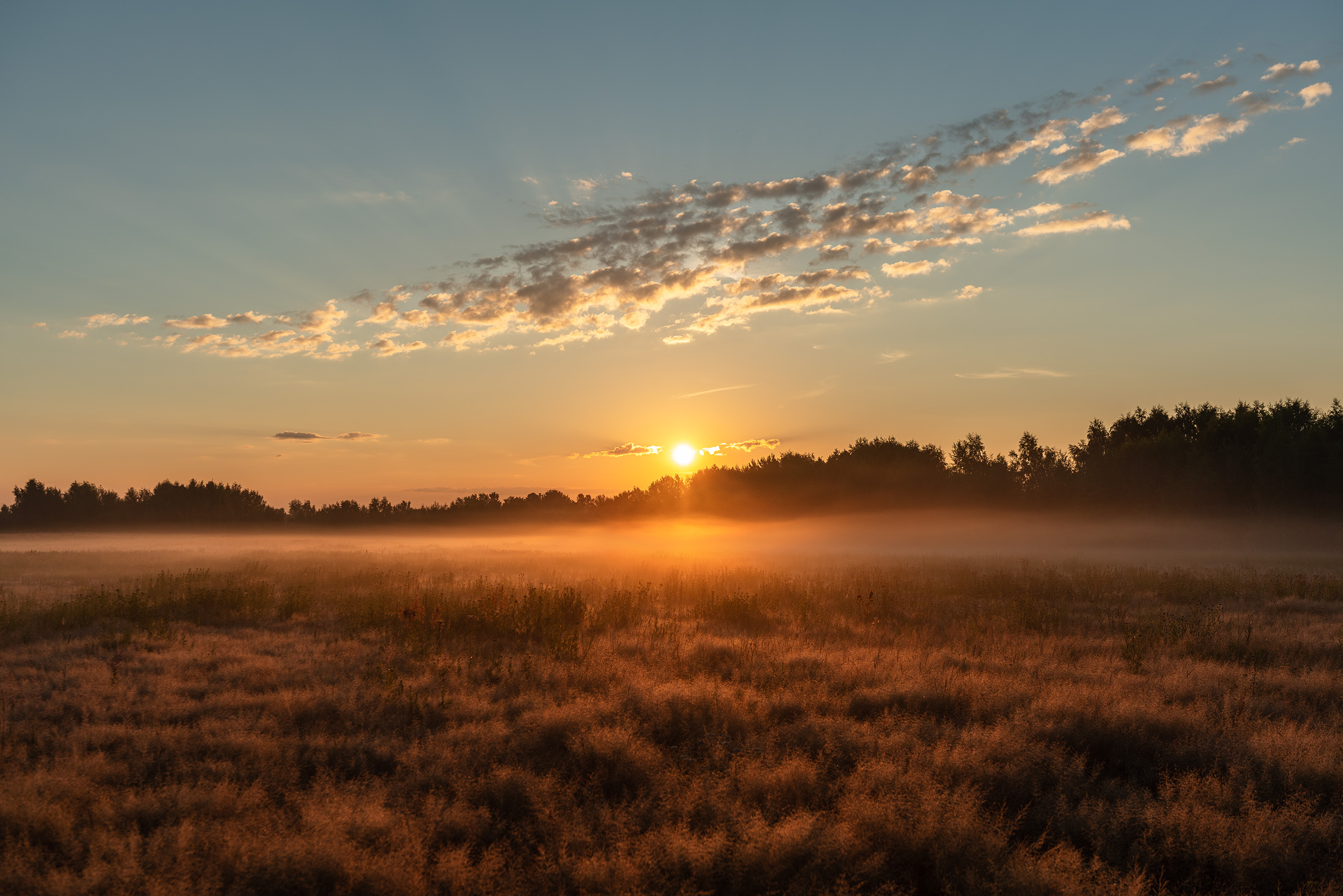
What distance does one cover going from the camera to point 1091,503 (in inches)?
2344

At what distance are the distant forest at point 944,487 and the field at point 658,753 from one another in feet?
147

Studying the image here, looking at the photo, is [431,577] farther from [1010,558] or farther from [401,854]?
[1010,558]

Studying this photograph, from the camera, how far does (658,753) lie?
20.6 ft

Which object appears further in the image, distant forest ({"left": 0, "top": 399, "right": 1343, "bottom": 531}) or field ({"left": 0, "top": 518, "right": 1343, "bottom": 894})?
distant forest ({"left": 0, "top": 399, "right": 1343, "bottom": 531})

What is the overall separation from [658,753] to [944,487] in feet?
Answer: 255

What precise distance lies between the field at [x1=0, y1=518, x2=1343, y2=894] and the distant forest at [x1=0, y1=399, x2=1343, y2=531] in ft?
147

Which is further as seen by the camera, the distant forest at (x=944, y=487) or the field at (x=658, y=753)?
the distant forest at (x=944, y=487)

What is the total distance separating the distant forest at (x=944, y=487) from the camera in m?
48.0

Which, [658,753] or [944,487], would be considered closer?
[658,753]

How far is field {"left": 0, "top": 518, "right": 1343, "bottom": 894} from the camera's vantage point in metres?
4.57

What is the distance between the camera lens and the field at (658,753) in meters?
4.57

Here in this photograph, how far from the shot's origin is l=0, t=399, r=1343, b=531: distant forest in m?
48.0

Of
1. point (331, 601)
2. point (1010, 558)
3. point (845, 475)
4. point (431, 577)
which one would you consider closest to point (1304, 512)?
point (1010, 558)

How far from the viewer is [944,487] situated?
77188 millimetres
